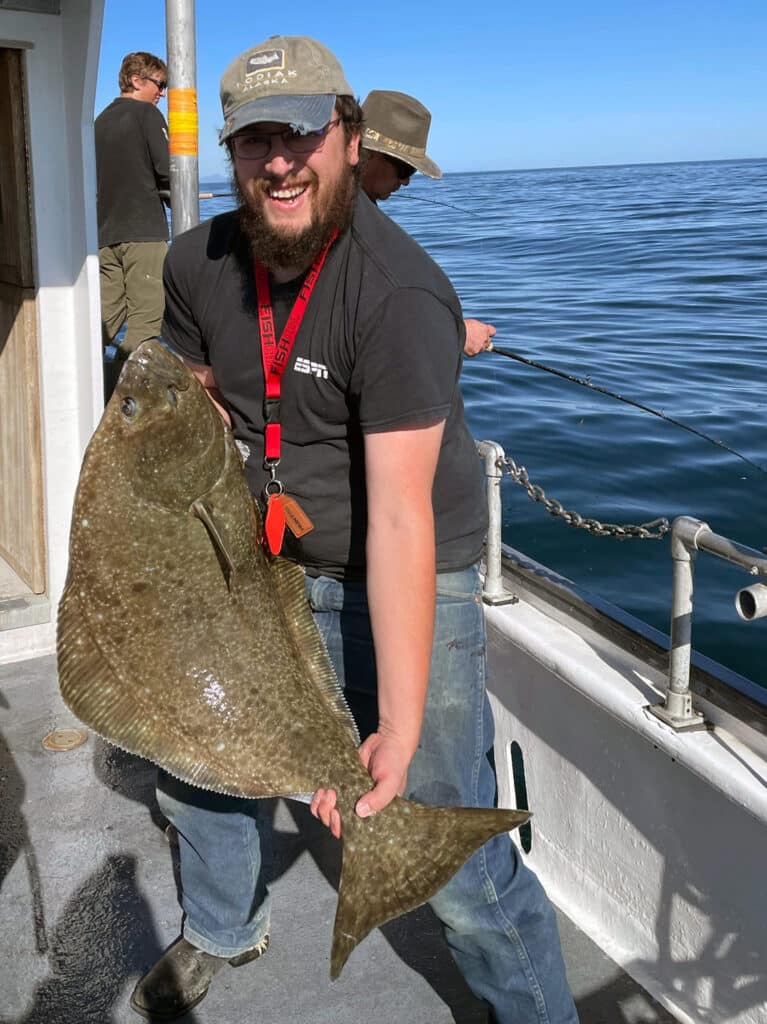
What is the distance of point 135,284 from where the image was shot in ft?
25.1

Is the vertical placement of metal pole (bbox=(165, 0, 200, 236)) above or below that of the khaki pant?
above

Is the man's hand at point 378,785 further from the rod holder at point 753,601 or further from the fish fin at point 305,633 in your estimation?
the rod holder at point 753,601

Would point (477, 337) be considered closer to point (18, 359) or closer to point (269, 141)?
point (269, 141)

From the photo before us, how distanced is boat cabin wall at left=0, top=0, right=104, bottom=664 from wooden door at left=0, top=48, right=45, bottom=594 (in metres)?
0.02

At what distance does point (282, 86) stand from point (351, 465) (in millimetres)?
891

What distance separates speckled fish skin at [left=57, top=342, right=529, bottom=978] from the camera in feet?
7.38

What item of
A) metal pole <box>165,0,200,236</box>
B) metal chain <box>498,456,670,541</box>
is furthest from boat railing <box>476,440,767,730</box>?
metal pole <box>165,0,200,236</box>

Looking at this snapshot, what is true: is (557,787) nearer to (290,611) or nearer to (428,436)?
(290,611)

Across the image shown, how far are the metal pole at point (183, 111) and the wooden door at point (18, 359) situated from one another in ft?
3.13

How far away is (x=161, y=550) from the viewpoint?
229 cm

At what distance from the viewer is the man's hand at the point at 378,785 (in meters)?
2.33

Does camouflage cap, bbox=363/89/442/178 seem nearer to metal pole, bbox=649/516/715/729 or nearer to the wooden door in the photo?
the wooden door

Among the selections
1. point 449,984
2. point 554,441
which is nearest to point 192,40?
point 449,984

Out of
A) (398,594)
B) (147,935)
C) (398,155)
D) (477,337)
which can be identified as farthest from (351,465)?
(398,155)
